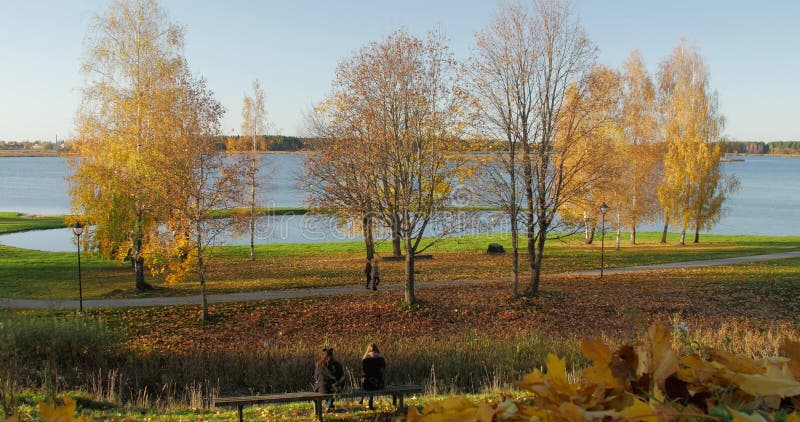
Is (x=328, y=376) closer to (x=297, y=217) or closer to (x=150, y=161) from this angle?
(x=150, y=161)

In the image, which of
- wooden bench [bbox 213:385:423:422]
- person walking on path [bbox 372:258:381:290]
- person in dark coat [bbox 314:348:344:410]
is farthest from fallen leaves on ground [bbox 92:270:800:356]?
wooden bench [bbox 213:385:423:422]

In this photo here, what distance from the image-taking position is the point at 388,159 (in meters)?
18.7

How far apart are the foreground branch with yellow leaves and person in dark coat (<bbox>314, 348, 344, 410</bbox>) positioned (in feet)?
25.9

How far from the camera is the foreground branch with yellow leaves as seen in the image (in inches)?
65.3

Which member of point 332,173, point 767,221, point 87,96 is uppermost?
point 87,96

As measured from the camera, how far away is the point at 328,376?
9.63 m

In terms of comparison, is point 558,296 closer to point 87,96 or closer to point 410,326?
point 410,326

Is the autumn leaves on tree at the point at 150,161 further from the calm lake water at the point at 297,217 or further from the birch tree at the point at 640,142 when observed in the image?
the birch tree at the point at 640,142

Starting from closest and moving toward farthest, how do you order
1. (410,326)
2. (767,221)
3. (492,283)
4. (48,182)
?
(410,326)
(492,283)
(767,221)
(48,182)

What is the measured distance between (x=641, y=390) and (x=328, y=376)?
8405 mm

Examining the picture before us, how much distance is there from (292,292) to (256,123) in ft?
60.7

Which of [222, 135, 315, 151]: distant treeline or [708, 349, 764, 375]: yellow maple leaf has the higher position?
[222, 135, 315, 151]: distant treeline

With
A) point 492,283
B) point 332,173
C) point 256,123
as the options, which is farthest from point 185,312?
point 256,123

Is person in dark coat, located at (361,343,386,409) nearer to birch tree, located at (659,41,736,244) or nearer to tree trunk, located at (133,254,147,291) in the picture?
tree trunk, located at (133,254,147,291)
